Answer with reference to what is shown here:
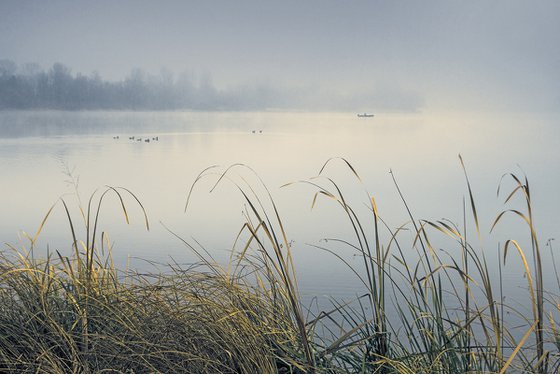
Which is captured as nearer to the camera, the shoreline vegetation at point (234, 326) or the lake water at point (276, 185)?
the shoreline vegetation at point (234, 326)

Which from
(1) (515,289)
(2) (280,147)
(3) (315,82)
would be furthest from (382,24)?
(1) (515,289)

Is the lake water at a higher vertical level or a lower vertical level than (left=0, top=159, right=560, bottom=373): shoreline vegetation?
lower

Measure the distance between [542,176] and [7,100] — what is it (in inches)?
869

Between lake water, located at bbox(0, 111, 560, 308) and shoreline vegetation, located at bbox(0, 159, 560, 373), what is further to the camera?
lake water, located at bbox(0, 111, 560, 308)

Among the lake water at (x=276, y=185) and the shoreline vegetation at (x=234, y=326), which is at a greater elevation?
the shoreline vegetation at (x=234, y=326)

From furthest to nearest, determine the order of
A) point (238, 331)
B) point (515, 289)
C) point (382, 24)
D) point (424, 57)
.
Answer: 1. point (424, 57)
2. point (382, 24)
3. point (515, 289)
4. point (238, 331)

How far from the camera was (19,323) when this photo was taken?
6.87 feet

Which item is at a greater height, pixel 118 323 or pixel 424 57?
pixel 424 57

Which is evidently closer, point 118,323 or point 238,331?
point 238,331

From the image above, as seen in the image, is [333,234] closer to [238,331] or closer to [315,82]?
[238,331]

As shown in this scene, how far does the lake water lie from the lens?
242 inches

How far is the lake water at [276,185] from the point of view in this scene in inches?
242

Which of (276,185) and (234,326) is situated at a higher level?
(234,326)

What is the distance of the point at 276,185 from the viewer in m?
10.1
